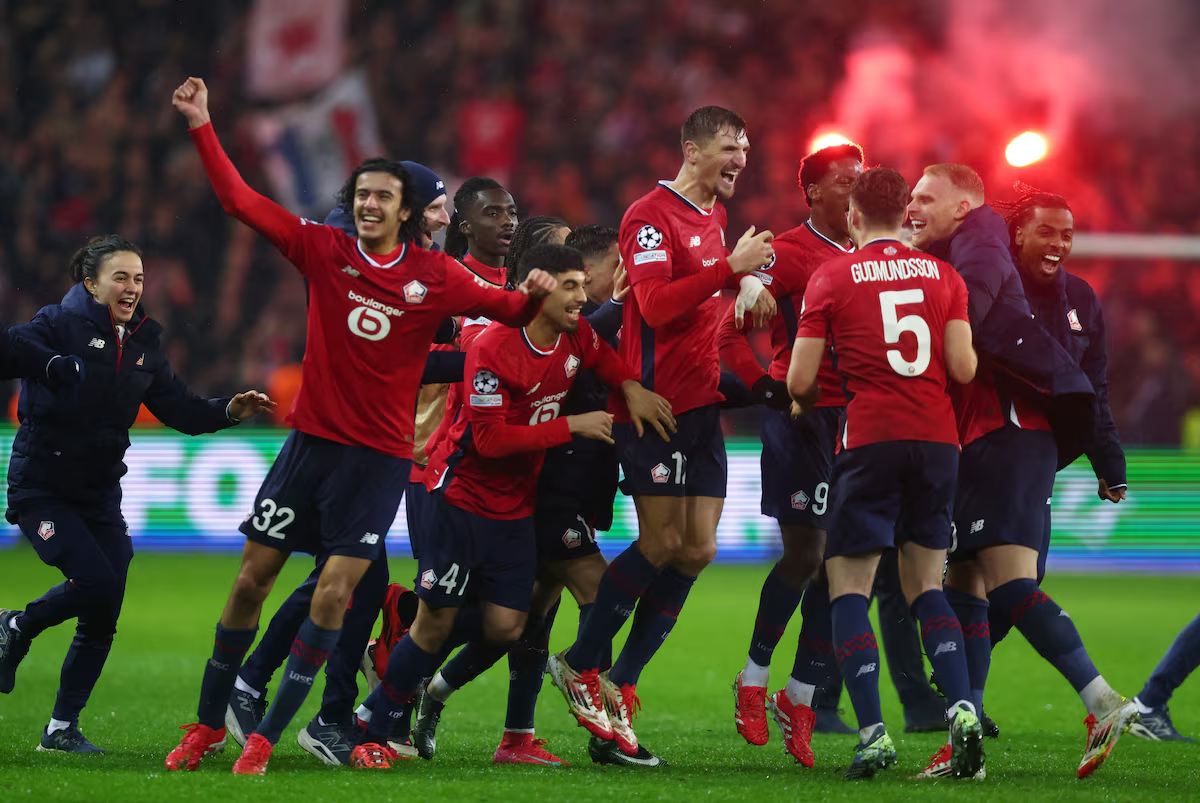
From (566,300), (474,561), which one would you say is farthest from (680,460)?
(474,561)

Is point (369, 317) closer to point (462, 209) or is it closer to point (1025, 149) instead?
point (462, 209)

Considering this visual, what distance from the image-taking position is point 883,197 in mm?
5375

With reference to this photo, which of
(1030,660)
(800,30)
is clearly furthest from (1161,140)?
(1030,660)

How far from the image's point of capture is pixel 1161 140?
18.4m

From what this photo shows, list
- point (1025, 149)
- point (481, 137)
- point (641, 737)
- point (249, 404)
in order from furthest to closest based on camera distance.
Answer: point (481, 137) < point (1025, 149) < point (641, 737) < point (249, 404)

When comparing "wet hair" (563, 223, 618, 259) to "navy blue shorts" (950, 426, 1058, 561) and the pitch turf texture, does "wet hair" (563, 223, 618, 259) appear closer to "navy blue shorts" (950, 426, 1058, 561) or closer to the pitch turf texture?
"navy blue shorts" (950, 426, 1058, 561)

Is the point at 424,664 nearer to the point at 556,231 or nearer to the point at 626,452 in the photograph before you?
the point at 626,452

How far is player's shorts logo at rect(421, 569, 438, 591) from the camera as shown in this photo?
5.70 metres

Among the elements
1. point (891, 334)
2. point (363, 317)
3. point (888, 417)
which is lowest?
point (888, 417)

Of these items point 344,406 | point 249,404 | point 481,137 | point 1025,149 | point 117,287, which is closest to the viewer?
point 344,406

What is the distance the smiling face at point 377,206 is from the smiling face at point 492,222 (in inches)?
53.8

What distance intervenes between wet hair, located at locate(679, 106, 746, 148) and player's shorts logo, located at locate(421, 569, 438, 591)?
2063mm

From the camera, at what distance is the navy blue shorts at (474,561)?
570cm

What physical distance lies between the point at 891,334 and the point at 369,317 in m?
1.90
